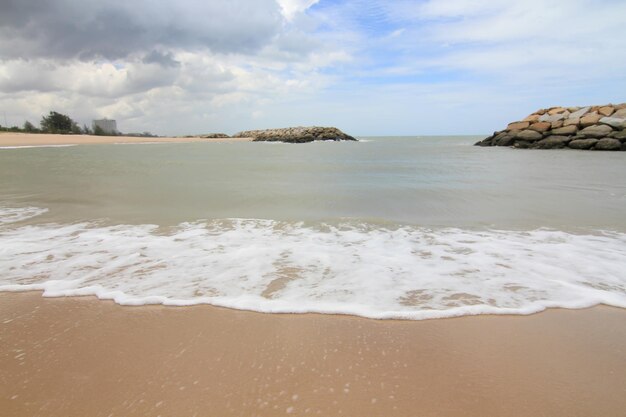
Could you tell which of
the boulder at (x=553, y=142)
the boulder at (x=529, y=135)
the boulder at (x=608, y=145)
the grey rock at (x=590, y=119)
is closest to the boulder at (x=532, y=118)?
the boulder at (x=529, y=135)

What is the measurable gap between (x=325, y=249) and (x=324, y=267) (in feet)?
A: 1.62

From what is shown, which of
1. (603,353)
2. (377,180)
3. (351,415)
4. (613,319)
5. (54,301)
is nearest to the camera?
(351,415)

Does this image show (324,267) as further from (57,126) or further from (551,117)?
(57,126)

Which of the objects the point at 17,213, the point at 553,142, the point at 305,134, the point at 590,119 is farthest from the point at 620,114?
the point at 305,134

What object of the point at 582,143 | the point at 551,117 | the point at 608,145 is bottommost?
the point at 608,145

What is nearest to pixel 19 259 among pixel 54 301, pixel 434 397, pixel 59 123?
pixel 54 301

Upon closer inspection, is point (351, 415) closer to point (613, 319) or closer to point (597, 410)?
point (597, 410)

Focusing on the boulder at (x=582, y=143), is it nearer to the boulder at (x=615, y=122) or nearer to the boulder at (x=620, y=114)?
the boulder at (x=615, y=122)

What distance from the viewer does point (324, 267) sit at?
3004mm

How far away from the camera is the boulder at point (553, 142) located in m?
22.1

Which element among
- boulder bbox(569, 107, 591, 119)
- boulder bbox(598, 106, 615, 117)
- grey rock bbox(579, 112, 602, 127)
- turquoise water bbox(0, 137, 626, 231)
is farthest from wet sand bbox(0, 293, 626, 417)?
boulder bbox(569, 107, 591, 119)

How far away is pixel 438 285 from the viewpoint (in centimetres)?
263

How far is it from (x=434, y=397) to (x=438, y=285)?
127 cm

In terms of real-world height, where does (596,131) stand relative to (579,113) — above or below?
below
